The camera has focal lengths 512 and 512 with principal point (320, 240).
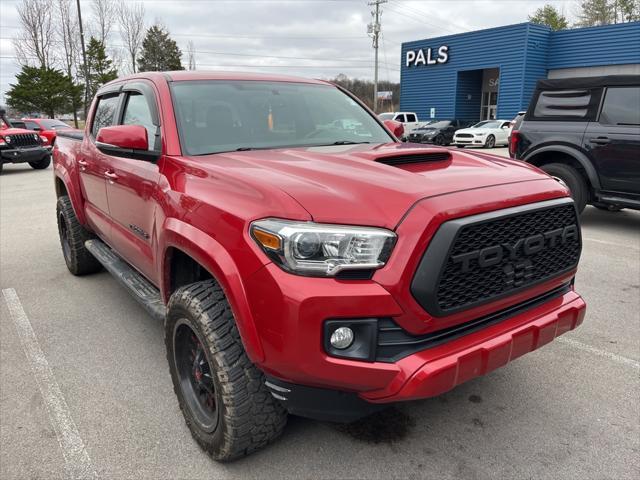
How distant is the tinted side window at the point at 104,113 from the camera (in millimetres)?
4086

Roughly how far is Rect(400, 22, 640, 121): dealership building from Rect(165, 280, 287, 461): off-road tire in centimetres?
2907

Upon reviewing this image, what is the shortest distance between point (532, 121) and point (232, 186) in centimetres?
640

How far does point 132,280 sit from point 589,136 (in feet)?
19.6

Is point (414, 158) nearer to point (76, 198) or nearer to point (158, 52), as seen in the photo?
point (76, 198)

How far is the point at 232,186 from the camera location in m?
2.30

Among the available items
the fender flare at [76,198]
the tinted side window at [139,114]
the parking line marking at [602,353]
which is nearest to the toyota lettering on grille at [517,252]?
the parking line marking at [602,353]

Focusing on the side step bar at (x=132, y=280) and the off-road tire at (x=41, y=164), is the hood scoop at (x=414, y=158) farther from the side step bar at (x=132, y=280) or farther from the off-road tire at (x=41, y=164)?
the off-road tire at (x=41, y=164)

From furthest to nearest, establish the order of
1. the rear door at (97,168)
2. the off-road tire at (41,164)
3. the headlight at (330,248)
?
the off-road tire at (41,164) < the rear door at (97,168) < the headlight at (330,248)

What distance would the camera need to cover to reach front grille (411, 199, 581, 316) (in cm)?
196

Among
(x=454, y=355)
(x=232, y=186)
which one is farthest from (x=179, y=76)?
(x=454, y=355)

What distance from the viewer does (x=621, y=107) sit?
21.5 feet

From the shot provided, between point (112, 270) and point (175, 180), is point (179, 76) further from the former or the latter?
point (112, 270)

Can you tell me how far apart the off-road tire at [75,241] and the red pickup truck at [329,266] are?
2251 millimetres

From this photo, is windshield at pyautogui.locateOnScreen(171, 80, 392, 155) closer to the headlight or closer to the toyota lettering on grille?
the headlight
